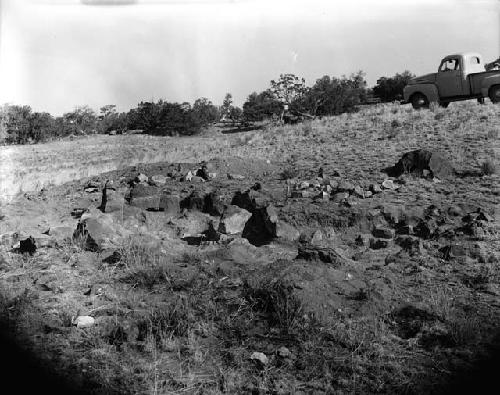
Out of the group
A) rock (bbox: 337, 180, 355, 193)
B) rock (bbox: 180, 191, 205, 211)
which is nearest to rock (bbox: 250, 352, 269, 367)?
rock (bbox: 180, 191, 205, 211)

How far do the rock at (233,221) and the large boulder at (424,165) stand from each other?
3855 mm

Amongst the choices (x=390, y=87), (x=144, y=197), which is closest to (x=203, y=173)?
(x=144, y=197)

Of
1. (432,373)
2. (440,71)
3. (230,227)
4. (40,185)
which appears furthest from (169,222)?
(440,71)

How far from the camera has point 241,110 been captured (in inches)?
1630

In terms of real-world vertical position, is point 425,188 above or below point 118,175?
below

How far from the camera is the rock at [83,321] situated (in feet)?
15.3

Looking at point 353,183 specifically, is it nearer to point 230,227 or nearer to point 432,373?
point 230,227

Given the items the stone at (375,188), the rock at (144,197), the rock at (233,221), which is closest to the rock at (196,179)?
the rock at (144,197)

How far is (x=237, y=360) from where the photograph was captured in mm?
3861

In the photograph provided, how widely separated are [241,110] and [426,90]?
25104mm

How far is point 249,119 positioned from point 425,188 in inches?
1188

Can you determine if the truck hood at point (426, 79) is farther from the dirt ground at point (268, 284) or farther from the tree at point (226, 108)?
the tree at point (226, 108)

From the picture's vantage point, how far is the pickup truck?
15.9 meters

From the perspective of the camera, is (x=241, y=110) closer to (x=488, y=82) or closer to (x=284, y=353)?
(x=488, y=82)
